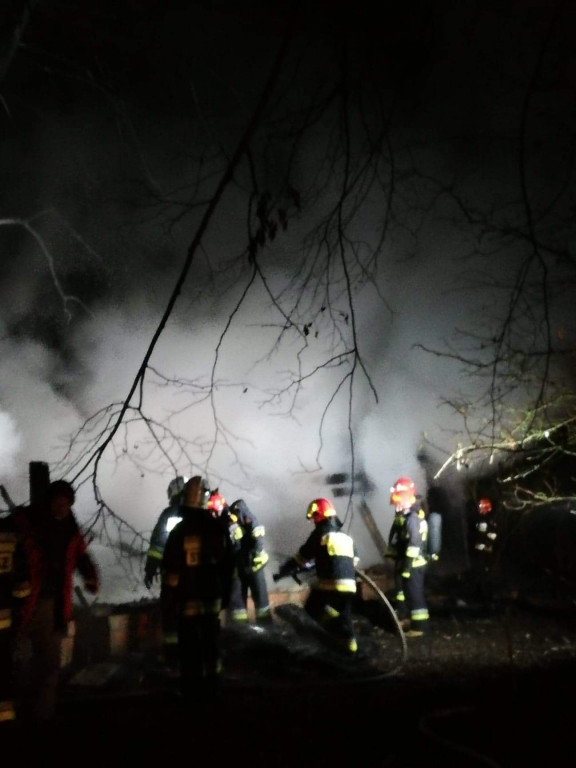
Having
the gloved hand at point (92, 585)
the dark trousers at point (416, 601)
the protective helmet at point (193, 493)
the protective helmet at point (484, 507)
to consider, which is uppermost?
the protective helmet at point (193, 493)

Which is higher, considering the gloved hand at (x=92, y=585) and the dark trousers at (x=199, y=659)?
the gloved hand at (x=92, y=585)

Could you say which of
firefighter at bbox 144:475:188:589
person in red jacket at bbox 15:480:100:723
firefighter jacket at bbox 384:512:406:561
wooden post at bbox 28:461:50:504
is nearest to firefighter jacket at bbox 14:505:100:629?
person in red jacket at bbox 15:480:100:723

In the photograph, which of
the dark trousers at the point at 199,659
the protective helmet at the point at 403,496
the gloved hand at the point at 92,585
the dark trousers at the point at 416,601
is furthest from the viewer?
the protective helmet at the point at 403,496

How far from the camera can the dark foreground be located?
3324 millimetres

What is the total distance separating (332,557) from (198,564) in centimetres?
214

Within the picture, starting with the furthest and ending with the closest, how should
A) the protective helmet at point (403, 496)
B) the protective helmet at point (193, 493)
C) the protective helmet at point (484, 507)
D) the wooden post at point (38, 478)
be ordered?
the protective helmet at point (484, 507), the protective helmet at point (403, 496), the wooden post at point (38, 478), the protective helmet at point (193, 493)

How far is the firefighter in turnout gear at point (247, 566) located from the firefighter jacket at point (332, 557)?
1.36 m

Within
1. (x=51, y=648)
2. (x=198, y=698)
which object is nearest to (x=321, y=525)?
(x=198, y=698)

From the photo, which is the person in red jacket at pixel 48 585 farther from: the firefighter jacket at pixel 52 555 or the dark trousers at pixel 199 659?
the dark trousers at pixel 199 659

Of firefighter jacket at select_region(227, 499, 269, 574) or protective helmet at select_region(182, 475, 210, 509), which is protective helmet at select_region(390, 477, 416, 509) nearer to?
firefighter jacket at select_region(227, 499, 269, 574)

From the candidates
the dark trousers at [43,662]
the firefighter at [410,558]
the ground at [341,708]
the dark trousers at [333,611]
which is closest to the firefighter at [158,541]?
the ground at [341,708]

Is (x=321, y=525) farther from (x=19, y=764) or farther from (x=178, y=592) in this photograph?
(x=19, y=764)

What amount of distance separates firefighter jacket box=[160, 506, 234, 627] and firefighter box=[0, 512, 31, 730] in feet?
3.51

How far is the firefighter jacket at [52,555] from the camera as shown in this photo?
14.3ft
